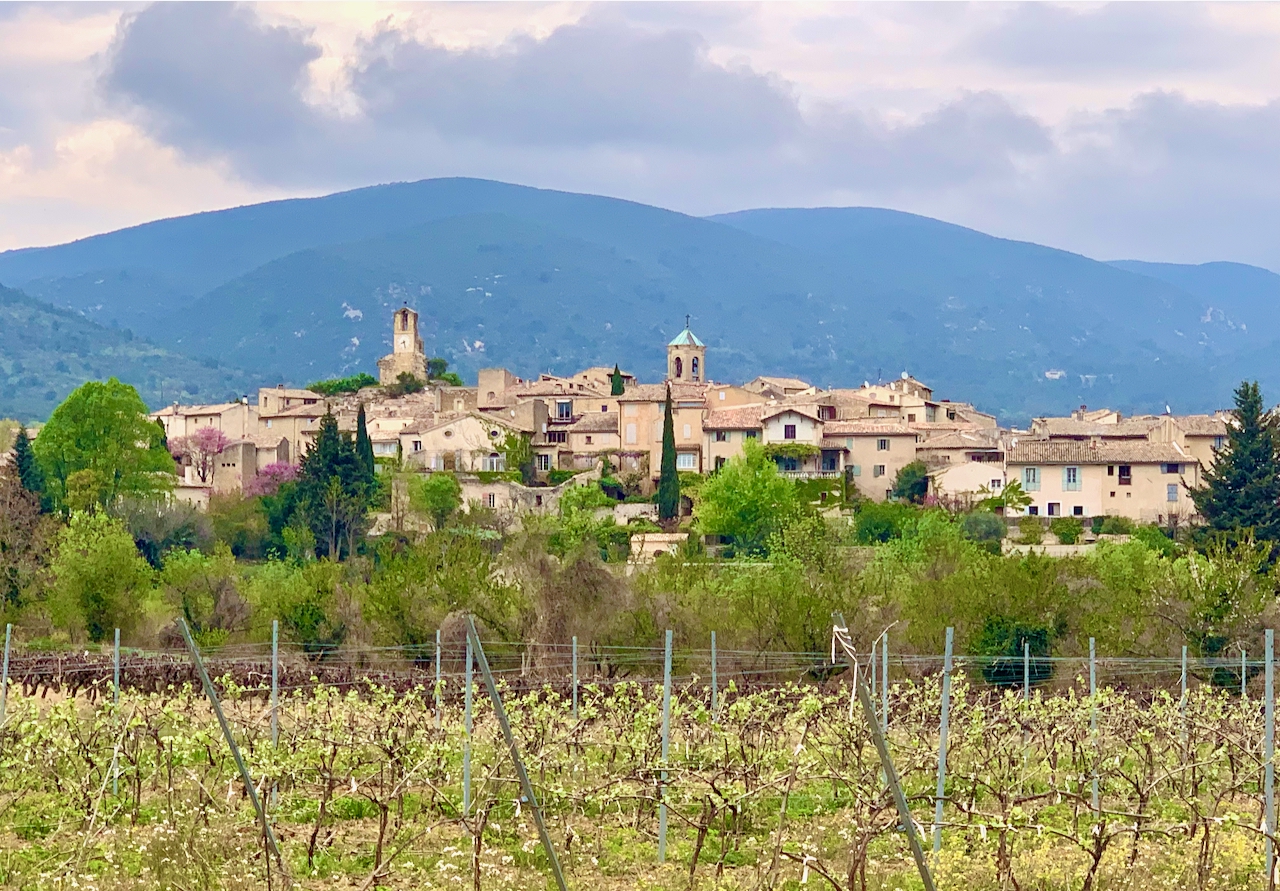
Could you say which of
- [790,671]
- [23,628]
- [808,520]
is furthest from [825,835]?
[808,520]

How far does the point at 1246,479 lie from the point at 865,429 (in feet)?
56.9

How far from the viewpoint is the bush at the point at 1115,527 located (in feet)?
179

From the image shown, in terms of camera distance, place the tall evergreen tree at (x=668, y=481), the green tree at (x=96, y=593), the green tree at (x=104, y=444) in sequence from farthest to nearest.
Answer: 1. the tall evergreen tree at (x=668, y=481)
2. the green tree at (x=104, y=444)
3. the green tree at (x=96, y=593)

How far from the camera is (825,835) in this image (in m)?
16.2

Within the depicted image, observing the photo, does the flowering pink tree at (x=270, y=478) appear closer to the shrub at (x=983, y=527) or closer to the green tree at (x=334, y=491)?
the green tree at (x=334, y=491)

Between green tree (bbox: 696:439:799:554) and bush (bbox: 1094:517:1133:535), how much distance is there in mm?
9370

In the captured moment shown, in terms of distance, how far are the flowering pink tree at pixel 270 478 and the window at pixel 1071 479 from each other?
2736cm

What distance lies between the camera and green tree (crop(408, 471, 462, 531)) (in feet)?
197

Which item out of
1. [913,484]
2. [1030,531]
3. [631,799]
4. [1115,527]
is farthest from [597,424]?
[631,799]

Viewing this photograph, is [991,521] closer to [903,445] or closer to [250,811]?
[903,445]

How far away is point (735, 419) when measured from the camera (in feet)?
219

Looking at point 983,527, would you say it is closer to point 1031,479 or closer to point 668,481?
point 1031,479

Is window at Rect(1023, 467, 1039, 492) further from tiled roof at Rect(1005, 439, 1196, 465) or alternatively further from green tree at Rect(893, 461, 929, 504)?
green tree at Rect(893, 461, 929, 504)

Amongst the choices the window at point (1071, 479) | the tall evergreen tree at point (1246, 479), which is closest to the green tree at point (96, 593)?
the tall evergreen tree at point (1246, 479)
